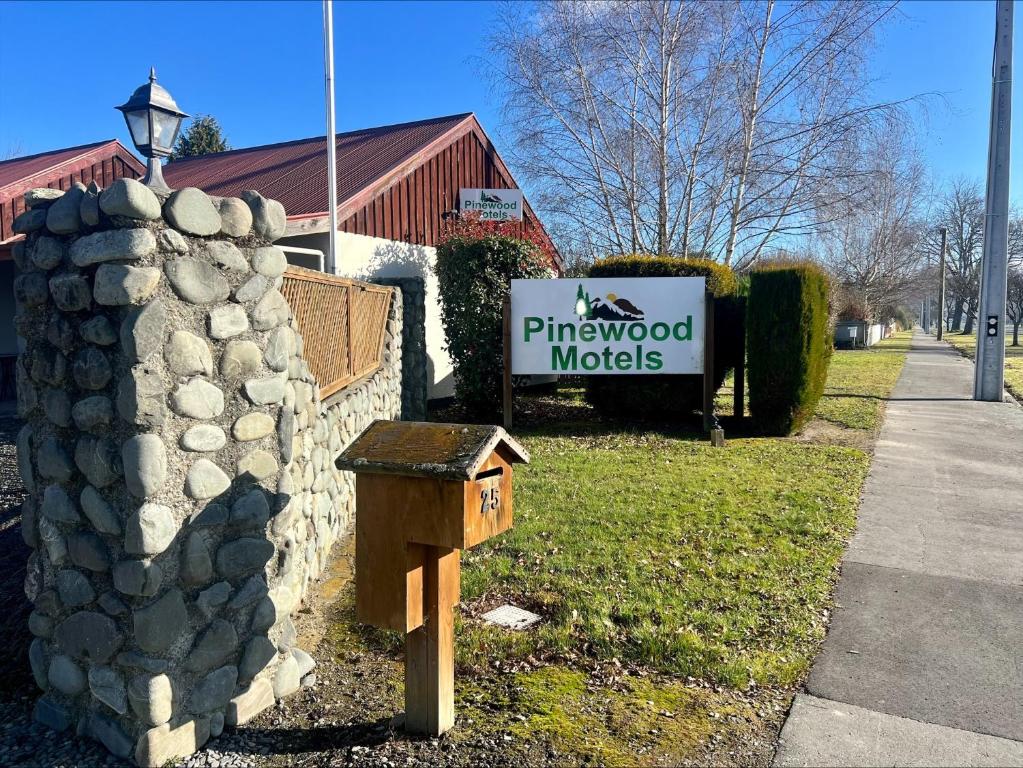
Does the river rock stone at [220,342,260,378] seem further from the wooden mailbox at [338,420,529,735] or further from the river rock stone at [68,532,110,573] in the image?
the river rock stone at [68,532,110,573]

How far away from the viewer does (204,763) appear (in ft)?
9.21

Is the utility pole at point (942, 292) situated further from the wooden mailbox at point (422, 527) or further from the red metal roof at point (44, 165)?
the wooden mailbox at point (422, 527)

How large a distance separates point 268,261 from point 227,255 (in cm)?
23

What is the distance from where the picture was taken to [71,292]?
2791mm

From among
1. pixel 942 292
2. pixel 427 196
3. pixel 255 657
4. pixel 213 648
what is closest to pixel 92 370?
pixel 213 648

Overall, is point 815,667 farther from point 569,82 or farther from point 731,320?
point 569,82

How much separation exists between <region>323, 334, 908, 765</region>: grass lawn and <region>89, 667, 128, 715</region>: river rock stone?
1.28 meters

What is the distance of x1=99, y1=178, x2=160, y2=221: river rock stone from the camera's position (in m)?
2.65

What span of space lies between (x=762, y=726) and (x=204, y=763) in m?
2.23

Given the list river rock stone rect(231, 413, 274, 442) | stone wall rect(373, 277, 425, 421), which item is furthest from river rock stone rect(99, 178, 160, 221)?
stone wall rect(373, 277, 425, 421)

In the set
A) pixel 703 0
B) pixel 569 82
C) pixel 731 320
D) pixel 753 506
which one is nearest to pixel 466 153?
pixel 569 82

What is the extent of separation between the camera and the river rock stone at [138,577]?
8.91 ft

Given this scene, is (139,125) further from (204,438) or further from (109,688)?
(109,688)

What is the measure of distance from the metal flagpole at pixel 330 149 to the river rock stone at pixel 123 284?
8.08 m
